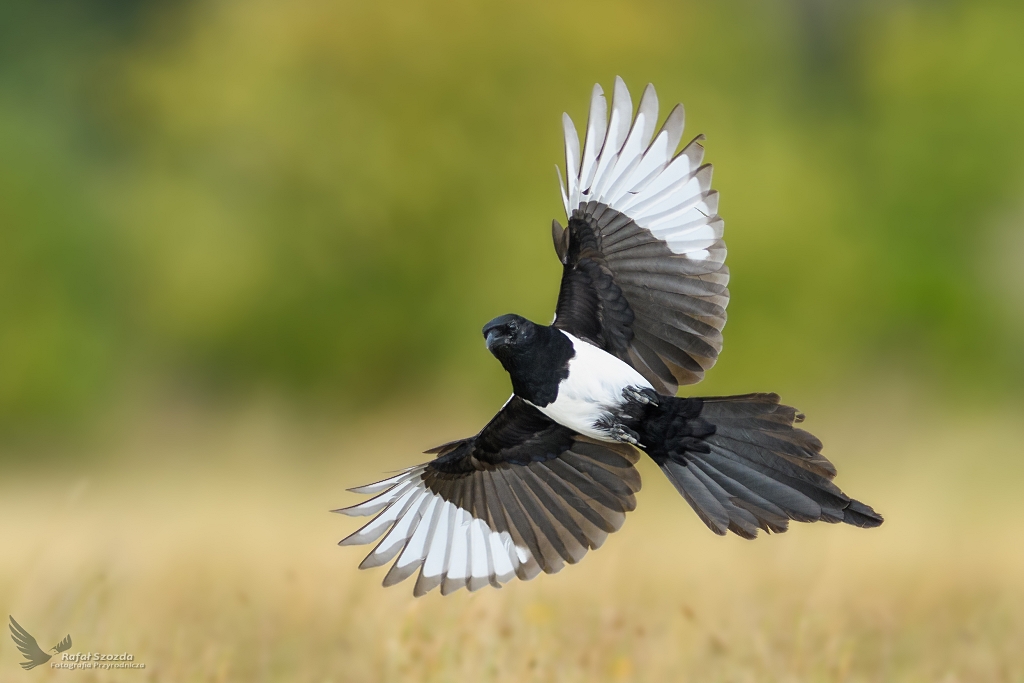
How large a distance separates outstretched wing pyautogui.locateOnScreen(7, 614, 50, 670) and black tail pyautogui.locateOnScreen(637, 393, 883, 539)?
1.67 metres

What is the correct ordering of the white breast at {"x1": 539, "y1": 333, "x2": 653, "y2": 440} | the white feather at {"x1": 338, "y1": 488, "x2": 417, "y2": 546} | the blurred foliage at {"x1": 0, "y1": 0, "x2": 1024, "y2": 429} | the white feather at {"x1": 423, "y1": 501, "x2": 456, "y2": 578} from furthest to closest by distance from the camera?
the blurred foliage at {"x1": 0, "y1": 0, "x2": 1024, "y2": 429} → the white feather at {"x1": 423, "y1": 501, "x2": 456, "y2": 578} → the white feather at {"x1": 338, "y1": 488, "x2": 417, "y2": 546} → the white breast at {"x1": 539, "y1": 333, "x2": 653, "y2": 440}

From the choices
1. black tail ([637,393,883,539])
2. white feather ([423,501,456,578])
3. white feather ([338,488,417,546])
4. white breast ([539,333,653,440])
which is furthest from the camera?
white feather ([423,501,456,578])

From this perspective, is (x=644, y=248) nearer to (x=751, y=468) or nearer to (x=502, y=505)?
(x=751, y=468)

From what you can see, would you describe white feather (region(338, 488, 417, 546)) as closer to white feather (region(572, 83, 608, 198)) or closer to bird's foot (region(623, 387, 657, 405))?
bird's foot (region(623, 387, 657, 405))

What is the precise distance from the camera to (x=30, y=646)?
2732 mm

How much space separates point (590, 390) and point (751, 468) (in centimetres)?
44

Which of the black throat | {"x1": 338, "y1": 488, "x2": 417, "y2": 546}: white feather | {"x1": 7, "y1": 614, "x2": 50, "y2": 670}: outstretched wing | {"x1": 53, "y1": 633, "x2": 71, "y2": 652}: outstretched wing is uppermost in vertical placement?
the black throat

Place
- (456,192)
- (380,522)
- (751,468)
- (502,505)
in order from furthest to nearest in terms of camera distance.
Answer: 1. (456,192)
2. (502,505)
3. (380,522)
4. (751,468)

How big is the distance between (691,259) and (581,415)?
51 centimetres

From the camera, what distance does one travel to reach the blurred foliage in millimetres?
8812

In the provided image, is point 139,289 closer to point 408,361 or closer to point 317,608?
point 408,361

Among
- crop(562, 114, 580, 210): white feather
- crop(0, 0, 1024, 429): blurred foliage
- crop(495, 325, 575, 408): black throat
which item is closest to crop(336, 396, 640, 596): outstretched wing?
crop(495, 325, 575, 408): black throat

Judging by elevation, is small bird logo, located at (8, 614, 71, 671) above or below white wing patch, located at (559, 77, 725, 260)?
below

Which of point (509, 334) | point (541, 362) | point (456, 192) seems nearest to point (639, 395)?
point (541, 362)
